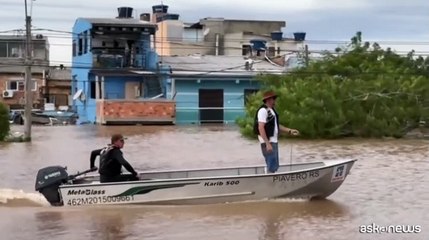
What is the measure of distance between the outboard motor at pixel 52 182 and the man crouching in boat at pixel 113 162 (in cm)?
69

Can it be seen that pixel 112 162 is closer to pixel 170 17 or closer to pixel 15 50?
pixel 170 17

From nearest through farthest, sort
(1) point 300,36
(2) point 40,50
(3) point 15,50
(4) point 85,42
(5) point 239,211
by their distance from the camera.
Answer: (5) point 239,211, (4) point 85,42, (1) point 300,36, (3) point 15,50, (2) point 40,50

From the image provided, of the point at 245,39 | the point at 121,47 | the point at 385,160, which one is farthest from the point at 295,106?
→ the point at 245,39

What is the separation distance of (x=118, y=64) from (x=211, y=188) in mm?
41352

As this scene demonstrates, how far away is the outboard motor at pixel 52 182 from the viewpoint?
16.4m

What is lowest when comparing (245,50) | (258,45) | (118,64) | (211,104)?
(211,104)

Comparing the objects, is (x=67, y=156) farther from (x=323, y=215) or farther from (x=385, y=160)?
(x=323, y=215)

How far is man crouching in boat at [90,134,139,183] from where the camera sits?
1622cm

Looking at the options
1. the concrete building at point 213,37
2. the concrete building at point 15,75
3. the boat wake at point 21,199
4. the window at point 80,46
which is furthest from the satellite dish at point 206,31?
the boat wake at point 21,199

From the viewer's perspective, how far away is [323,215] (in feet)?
52.5

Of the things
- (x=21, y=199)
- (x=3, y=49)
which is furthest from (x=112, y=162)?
(x=3, y=49)

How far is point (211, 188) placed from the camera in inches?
651

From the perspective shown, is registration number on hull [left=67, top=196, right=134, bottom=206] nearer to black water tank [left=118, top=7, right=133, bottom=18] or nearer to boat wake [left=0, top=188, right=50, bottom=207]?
boat wake [left=0, top=188, right=50, bottom=207]

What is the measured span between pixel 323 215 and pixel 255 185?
1407 mm
